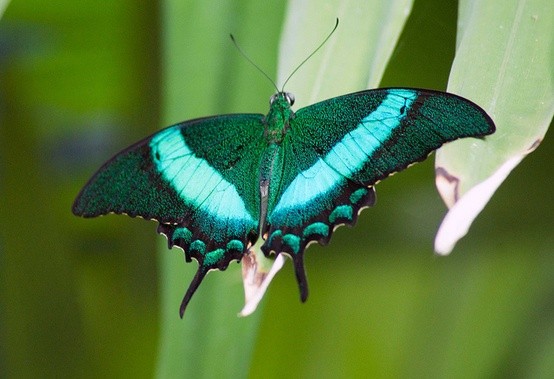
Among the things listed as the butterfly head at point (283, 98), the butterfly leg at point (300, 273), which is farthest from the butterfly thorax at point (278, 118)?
the butterfly leg at point (300, 273)

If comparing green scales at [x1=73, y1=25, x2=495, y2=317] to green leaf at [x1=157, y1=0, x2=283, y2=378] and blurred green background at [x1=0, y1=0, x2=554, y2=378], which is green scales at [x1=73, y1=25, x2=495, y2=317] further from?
blurred green background at [x1=0, y1=0, x2=554, y2=378]

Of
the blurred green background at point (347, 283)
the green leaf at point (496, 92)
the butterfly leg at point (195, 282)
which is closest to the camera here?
the green leaf at point (496, 92)

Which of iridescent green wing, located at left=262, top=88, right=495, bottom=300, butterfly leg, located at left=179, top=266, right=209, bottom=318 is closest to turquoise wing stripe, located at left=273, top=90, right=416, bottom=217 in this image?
iridescent green wing, located at left=262, top=88, right=495, bottom=300

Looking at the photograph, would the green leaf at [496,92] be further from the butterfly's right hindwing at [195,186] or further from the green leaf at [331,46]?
the butterfly's right hindwing at [195,186]

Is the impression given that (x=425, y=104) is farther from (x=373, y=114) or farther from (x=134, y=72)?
(x=134, y=72)

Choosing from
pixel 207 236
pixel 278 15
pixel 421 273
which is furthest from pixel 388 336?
pixel 278 15

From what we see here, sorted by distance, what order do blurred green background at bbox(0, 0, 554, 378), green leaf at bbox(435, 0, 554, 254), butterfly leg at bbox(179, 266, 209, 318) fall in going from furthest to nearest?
blurred green background at bbox(0, 0, 554, 378), butterfly leg at bbox(179, 266, 209, 318), green leaf at bbox(435, 0, 554, 254)

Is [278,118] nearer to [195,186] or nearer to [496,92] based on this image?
[195,186]

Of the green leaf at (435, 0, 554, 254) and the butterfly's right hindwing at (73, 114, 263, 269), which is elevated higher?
the green leaf at (435, 0, 554, 254)
